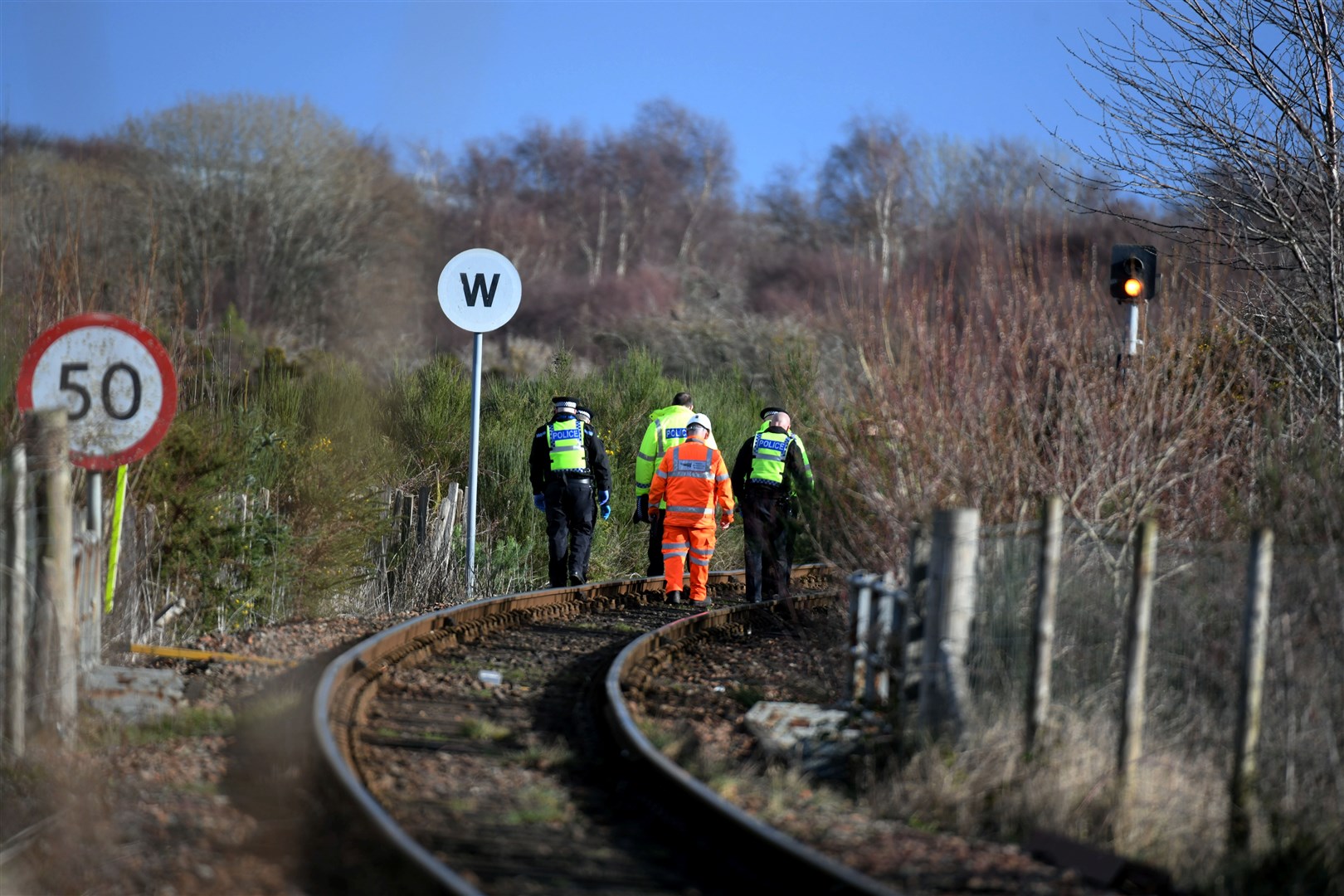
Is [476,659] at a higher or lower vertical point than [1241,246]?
lower

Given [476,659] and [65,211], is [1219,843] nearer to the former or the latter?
[476,659]

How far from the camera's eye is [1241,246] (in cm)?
1198

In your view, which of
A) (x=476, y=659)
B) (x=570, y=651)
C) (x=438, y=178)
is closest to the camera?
(x=476, y=659)

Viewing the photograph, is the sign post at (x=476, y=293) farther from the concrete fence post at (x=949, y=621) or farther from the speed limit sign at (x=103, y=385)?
the concrete fence post at (x=949, y=621)

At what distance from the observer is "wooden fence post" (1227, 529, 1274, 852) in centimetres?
518

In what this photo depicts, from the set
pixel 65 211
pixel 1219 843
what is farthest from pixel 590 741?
pixel 65 211

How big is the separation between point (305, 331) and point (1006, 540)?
4032 cm

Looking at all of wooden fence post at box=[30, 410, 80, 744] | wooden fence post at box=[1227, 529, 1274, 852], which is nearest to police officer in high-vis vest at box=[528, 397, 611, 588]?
wooden fence post at box=[30, 410, 80, 744]

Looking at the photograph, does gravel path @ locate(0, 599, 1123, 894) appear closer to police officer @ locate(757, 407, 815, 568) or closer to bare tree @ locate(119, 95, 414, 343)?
police officer @ locate(757, 407, 815, 568)

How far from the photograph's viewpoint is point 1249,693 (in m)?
5.26

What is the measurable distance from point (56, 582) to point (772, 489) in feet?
23.2

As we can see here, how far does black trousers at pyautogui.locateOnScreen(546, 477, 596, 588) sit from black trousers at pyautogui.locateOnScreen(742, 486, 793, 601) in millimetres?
1585

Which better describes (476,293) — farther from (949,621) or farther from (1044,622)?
(1044,622)

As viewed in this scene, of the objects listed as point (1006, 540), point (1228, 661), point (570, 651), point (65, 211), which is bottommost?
point (570, 651)
